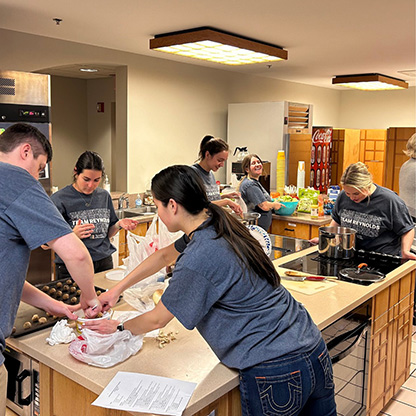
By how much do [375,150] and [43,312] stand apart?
8400 mm

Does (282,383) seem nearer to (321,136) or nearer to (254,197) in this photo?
(254,197)

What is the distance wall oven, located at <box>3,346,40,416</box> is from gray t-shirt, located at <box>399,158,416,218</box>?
360cm

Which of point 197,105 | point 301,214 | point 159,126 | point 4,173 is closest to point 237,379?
point 4,173

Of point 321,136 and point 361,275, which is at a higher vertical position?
point 321,136

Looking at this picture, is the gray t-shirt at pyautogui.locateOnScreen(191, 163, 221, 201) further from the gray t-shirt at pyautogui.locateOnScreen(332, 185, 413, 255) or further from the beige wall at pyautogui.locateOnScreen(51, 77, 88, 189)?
the beige wall at pyautogui.locateOnScreen(51, 77, 88, 189)

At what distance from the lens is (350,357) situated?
101 inches

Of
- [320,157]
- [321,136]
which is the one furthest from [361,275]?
[321,136]

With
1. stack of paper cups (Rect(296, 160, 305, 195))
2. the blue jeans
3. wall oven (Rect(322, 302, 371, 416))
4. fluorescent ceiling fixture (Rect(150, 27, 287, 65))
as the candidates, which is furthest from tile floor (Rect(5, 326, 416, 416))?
stack of paper cups (Rect(296, 160, 305, 195))

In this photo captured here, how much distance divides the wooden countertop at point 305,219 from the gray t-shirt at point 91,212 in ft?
8.86

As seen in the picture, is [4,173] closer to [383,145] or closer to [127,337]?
[127,337]

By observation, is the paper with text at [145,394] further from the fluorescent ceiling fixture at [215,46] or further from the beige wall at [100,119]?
the beige wall at [100,119]

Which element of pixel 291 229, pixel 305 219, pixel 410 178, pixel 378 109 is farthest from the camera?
pixel 378 109

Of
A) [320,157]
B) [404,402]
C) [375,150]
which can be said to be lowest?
[404,402]

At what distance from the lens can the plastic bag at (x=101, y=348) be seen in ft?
5.58
